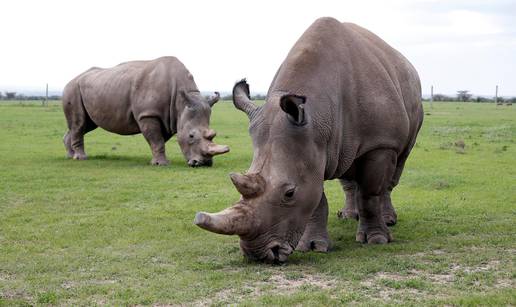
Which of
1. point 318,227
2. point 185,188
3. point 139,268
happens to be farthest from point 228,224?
point 185,188

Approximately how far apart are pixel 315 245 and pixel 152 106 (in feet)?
28.1

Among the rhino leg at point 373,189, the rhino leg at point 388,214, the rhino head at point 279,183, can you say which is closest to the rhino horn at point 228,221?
the rhino head at point 279,183

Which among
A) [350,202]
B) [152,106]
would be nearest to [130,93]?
[152,106]

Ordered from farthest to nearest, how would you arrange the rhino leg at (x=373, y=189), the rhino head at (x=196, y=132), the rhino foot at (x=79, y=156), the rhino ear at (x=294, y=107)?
the rhino foot at (x=79, y=156)
the rhino head at (x=196, y=132)
the rhino leg at (x=373, y=189)
the rhino ear at (x=294, y=107)

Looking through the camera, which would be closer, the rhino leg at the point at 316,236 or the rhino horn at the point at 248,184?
the rhino horn at the point at 248,184

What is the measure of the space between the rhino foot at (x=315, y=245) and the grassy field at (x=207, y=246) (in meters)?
0.10

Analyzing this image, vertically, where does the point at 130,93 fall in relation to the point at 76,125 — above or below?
above

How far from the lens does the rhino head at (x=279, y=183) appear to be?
604 cm

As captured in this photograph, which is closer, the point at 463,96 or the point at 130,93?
the point at 130,93

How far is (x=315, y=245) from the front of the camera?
719 cm

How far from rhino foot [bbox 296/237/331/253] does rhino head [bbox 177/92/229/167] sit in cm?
741

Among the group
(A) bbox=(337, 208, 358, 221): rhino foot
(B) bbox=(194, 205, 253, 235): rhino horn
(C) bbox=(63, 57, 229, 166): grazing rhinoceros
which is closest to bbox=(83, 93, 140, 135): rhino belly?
(C) bbox=(63, 57, 229, 166): grazing rhinoceros

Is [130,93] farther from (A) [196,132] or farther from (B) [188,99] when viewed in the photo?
(A) [196,132]

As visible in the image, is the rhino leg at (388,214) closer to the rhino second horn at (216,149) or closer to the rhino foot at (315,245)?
the rhino foot at (315,245)
